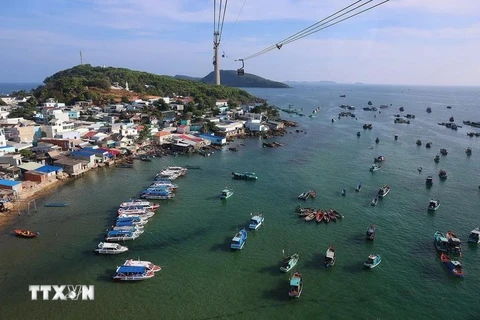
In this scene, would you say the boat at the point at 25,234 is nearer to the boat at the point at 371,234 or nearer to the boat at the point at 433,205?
the boat at the point at 371,234

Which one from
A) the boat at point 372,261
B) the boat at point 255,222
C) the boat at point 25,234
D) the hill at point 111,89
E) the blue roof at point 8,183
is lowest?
the boat at point 372,261

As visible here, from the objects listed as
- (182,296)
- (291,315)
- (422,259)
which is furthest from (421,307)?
(182,296)

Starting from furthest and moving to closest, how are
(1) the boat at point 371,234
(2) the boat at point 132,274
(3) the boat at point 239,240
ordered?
(1) the boat at point 371,234
(3) the boat at point 239,240
(2) the boat at point 132,274

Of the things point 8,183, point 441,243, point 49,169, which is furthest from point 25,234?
point 441,243

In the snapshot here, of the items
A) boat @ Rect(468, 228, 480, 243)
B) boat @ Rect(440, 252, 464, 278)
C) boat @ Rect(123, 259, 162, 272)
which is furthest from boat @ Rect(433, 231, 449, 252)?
boat @ Rect(123, 259, 162, 272)

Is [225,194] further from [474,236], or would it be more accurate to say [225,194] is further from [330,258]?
[474,236]

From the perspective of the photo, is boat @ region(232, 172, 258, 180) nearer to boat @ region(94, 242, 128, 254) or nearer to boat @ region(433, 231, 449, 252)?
boat @ region(94, 242, 128, 254)

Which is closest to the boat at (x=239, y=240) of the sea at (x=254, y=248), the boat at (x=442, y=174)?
the sea at (x=254, y=248)
